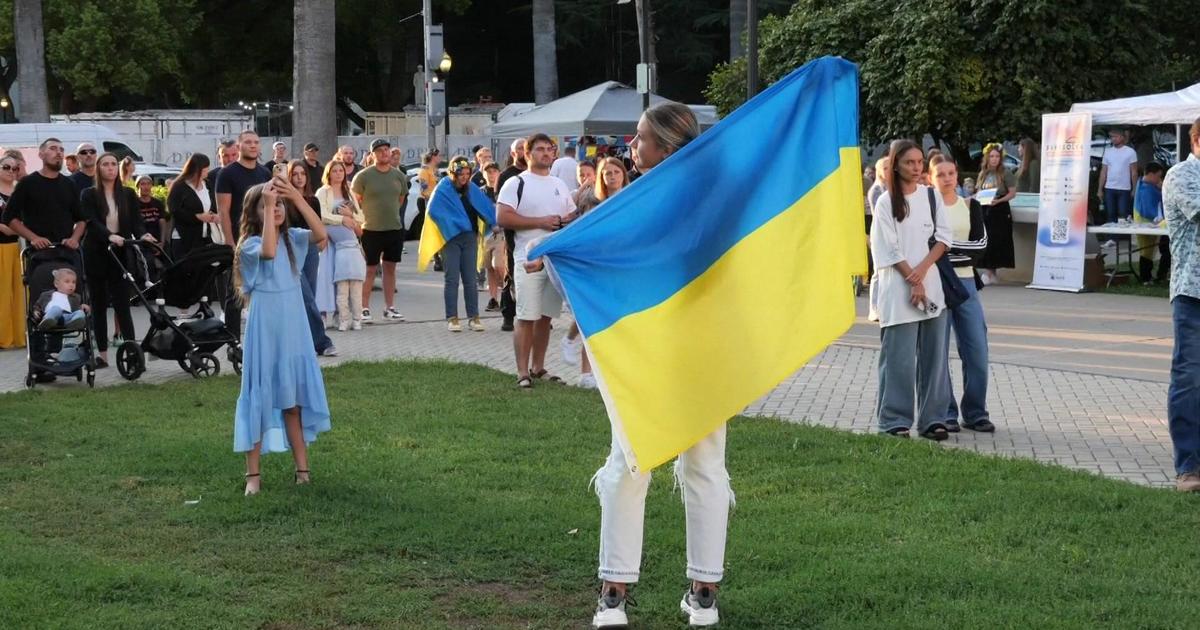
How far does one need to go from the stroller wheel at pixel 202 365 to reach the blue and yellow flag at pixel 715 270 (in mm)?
8256

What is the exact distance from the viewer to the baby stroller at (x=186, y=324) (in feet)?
43.0

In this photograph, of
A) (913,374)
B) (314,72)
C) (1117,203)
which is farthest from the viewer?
(314,72)

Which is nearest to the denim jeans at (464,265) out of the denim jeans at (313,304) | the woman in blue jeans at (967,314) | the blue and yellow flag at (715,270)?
the denim jeans at (313,304)

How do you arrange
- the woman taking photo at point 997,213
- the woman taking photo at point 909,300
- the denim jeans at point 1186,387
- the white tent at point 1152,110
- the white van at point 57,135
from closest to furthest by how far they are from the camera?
the denim jeans at point 1186,387 → the woman taking photo at point 909,300 → the white tent at point 1152,110 → the woman taking photo at point 997,213 → the white van at point 57,135

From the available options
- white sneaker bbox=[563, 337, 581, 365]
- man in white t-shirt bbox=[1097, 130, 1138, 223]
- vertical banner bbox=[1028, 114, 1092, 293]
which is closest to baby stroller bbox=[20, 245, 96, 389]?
white sneaker bbox=[563, 337, 581, 365]

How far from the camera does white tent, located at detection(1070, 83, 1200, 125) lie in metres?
19.1

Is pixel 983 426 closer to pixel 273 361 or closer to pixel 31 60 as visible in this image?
pixel 273 361

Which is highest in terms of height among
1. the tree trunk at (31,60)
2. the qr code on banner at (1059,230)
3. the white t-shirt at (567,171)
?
the tree trunk at (31,60)

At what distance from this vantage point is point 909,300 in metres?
10.1

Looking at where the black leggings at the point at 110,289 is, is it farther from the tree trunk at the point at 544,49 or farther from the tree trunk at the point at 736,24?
the tree trunk at the point at 736,24

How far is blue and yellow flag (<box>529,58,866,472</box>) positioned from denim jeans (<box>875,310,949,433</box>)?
4.21m

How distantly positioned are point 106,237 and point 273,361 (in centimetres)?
642

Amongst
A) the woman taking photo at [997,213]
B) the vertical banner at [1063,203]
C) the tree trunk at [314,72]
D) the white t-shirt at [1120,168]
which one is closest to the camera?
the vertical banner at [1063,203]

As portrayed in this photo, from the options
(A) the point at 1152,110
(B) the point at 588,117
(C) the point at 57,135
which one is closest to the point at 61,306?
(A) the point at 1152,110
